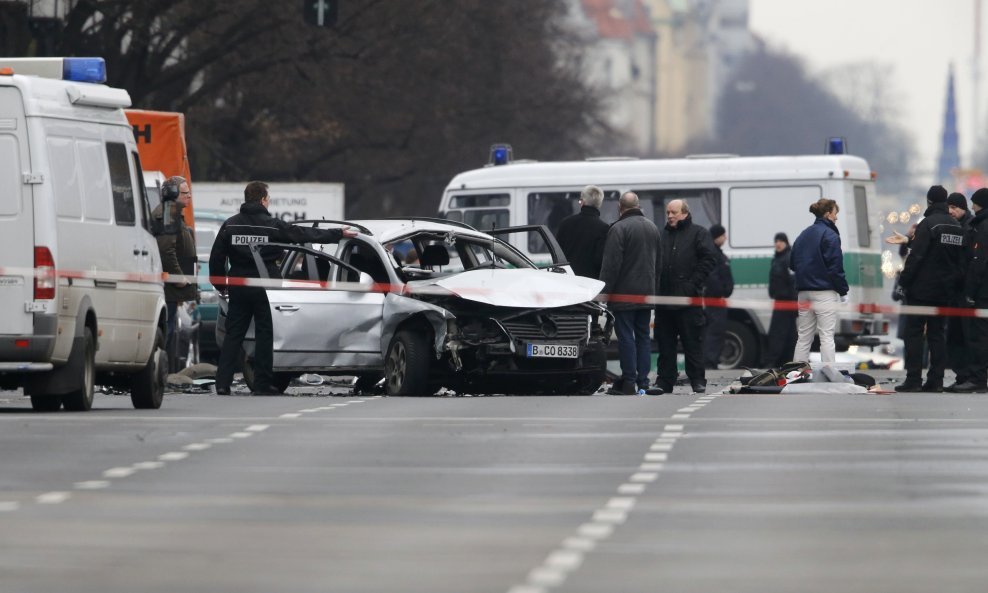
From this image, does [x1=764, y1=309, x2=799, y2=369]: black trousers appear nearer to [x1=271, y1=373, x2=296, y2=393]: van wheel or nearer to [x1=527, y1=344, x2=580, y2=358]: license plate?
[x1=271, y1=373, x2=296, y2=393]: van wheel

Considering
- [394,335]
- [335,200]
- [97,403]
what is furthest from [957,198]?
[335,200]

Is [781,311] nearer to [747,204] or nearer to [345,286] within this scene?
[747,204]

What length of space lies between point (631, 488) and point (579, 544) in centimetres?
224

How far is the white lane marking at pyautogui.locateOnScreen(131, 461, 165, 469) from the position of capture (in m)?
13.1

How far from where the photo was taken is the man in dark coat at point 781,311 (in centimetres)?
2945

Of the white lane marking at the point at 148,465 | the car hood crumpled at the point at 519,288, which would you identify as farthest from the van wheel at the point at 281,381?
the white lane marking at the point at 148,465

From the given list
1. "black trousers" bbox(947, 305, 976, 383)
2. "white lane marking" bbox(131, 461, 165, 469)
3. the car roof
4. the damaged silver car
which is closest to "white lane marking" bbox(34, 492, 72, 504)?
"white lane marking" bbox(131, 461, 165, 469)

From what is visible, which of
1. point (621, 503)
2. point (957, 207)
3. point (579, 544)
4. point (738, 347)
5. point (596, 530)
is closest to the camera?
point (579, 544)

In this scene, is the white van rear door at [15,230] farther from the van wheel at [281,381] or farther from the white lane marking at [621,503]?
the white lane marking at [621,503]

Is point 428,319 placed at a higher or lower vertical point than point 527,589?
higher

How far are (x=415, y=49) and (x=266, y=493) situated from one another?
34.0 meters

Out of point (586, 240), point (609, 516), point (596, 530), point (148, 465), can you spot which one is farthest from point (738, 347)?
point (596, 530)

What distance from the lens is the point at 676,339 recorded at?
22266 mm

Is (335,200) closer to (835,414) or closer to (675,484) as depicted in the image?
(835,414)
